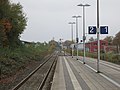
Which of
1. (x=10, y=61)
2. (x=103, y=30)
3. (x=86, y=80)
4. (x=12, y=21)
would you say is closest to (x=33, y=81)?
(x=86, y=80)

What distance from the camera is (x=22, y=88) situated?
16.7m

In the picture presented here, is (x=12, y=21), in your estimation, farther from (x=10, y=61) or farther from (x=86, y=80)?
(x=86, y=80)

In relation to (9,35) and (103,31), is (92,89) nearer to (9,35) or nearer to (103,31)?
(103,31)

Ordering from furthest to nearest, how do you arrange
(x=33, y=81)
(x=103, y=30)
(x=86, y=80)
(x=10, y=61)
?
(x=10, y=61) < (x=103, y=30) < (x=33, y=81) < (x=86, y=80)

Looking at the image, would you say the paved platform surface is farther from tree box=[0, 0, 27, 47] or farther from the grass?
tree box=[0, 0, 27, 47]

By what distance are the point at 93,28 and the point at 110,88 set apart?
36.7ft

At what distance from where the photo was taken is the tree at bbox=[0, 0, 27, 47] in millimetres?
45244

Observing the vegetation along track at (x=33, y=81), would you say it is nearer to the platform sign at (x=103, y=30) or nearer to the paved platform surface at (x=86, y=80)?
the paved platform surface at (x=86, y=80)

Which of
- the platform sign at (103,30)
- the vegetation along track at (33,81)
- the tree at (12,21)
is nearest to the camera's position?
the vegetation along track at (33,81)

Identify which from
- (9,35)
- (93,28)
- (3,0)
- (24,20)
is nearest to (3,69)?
(93,28)

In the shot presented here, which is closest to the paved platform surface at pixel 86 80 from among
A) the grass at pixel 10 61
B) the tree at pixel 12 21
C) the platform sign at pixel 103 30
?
the platform sign at pixel 103 30

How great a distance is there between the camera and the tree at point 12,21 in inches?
1781

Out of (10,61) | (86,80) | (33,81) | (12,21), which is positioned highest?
(12,21)

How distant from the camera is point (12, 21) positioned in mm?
52594
